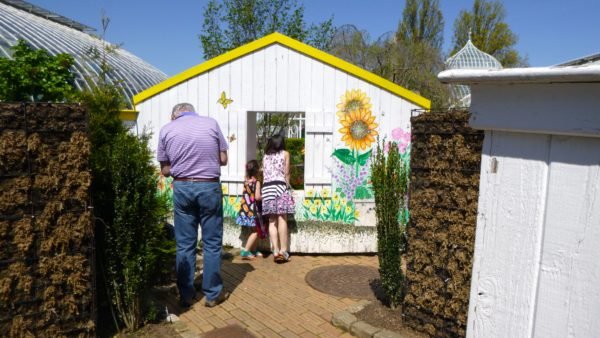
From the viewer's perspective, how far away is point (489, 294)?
4.59ft

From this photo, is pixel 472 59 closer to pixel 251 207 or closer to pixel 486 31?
pixel 486 31

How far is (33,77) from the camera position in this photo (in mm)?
8422

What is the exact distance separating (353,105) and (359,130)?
0.38m

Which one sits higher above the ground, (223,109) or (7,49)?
(7,49)

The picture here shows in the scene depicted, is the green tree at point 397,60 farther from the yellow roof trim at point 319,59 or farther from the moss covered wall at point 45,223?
the moss covered wall at point 45,223

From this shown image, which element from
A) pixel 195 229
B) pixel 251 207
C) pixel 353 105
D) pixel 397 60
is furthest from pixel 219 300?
pixel 397 60

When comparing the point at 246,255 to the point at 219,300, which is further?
the point at 246,255

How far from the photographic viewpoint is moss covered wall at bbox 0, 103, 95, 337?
9.53ft

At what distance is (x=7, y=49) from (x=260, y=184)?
10366 millimetres

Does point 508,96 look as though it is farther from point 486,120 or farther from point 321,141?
point 321,141

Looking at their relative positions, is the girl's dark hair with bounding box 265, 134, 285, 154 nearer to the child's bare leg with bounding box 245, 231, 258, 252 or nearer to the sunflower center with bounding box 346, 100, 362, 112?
the sunflower center with bounding box 346, 100, 362, 112

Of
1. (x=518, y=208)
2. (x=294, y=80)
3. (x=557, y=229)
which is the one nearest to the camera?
(x=557, y=229)

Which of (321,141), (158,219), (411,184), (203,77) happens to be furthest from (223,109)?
(411,184)

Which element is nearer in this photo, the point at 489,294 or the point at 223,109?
the point at 489,294
